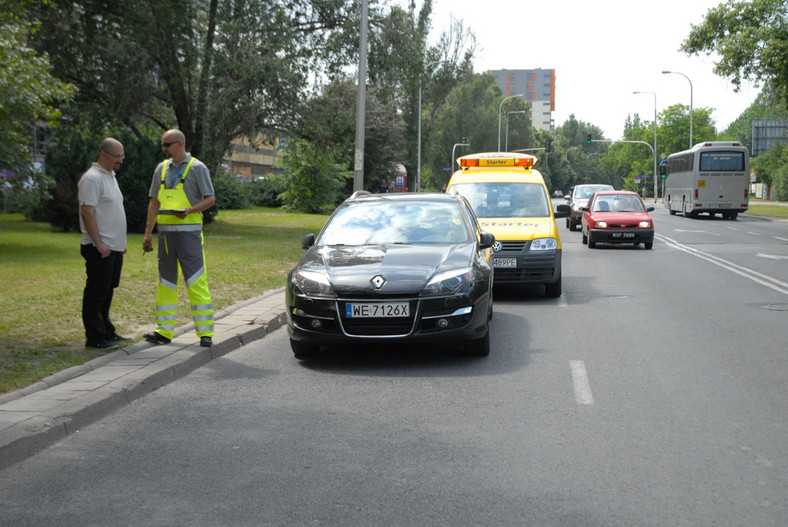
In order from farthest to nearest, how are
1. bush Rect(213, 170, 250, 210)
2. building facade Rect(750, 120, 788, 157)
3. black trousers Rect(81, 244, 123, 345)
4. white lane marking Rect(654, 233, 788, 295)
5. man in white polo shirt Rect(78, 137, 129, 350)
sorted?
building facade Rect(750, 120, 788, 157)
bush Rect(213, 170, 250, 210)
white lane marking Rect(654, 233, 788, 295)
black trousers Rect(81, 244, 123, 345)
man in white polo shirt Rect(78, 137, 129, 350)

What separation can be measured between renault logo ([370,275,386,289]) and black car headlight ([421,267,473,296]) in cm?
34

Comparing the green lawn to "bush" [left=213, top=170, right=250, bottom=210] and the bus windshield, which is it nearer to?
"bush" [left=213, top=170, right=250, bottom=210]

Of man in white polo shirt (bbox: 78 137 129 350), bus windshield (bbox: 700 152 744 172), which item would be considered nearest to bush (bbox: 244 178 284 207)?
bus windshield (bbox: 700 152 744 172)

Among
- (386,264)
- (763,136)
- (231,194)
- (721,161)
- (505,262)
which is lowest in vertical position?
(505,262)

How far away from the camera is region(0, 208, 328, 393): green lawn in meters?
7.73

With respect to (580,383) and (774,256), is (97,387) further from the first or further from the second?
(774,256)

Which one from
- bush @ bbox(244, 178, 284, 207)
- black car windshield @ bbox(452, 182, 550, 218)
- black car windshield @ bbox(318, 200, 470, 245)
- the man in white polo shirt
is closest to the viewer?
the man in white polo shirt

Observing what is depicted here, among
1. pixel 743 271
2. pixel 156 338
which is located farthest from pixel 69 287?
pixel 743 271

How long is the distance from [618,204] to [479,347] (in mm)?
17290

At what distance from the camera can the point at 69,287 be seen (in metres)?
12.5

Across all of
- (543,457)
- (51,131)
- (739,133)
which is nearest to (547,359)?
(543,457)

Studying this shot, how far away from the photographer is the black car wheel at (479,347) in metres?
8.11

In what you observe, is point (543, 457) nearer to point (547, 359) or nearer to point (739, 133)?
point (547, 359)

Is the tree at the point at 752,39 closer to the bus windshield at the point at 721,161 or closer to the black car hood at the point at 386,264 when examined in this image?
the bus windshield at the point at 721,161
